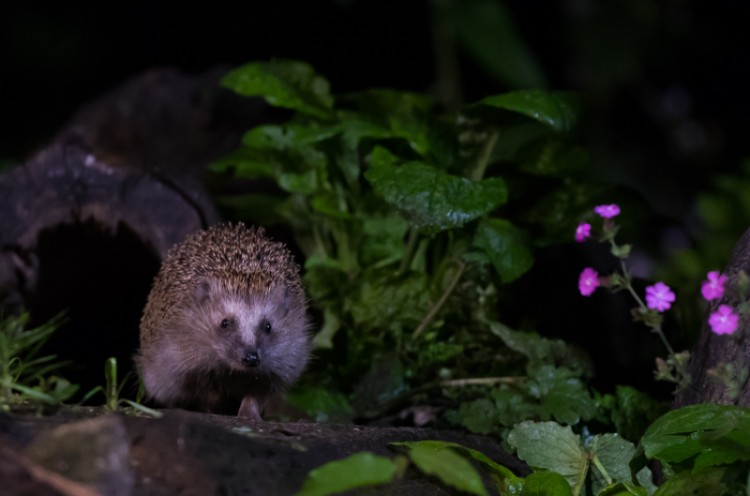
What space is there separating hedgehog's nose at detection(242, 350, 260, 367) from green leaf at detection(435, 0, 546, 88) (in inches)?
184

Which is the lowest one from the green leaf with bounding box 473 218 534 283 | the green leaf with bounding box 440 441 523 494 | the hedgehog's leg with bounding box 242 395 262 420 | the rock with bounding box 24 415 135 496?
the hedgehog's leg with bounding box 242 395 262 420

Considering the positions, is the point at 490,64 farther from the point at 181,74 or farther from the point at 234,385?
the point at 234,385

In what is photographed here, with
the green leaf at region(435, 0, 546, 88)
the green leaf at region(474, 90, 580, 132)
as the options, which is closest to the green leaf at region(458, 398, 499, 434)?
the green leaf at region(474, 90, 580, 132)

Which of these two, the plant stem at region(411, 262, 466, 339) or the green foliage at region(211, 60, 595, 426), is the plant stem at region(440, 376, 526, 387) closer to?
the green foliage at region(211, 60, 595, 426)

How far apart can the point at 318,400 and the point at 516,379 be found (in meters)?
1.21

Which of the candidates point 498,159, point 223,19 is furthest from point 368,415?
point 223,19

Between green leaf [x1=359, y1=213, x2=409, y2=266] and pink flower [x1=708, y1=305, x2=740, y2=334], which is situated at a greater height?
pink flower [x1=708, y1=305, x2=740, y2=334]

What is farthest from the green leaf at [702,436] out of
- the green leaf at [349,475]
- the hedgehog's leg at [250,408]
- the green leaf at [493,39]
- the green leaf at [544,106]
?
the green leaf at [493,39]

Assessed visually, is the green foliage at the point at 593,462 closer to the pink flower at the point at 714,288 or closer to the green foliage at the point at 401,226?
the pink flower at the point at 714,288

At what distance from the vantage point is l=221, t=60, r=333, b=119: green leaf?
6.23m

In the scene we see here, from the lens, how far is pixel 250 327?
570cm

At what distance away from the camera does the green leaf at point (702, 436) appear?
13.0 feet

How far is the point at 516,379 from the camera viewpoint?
5.74m

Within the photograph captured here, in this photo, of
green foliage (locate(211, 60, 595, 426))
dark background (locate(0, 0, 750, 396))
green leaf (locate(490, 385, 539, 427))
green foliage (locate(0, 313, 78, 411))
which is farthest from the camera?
dark background (locate(0, 0, 750, 396))
